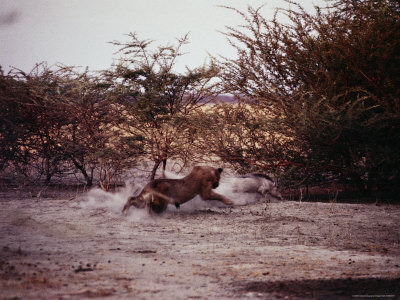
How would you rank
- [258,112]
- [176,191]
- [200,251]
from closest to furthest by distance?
1. [200,251]
2. [176,191]
3. [258,112]

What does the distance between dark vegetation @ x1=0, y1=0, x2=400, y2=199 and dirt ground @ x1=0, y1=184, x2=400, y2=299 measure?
1.33 metres

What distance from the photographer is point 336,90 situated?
902 cm

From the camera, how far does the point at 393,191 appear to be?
941 centimetres

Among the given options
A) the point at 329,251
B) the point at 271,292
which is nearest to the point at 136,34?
the point at 329,251

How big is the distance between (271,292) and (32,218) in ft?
14.3

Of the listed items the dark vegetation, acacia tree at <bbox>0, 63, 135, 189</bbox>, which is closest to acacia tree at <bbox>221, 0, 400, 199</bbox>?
the dark vegetation

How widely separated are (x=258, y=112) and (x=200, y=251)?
19.1ft

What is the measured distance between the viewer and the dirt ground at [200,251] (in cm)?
376

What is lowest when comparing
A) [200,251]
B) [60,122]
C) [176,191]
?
[200,251]

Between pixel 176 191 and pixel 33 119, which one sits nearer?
pixel 176 191

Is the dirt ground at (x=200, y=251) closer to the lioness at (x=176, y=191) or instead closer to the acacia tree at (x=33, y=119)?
the lioness at (x=176, y=191)

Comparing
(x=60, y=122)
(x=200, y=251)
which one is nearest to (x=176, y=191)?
(x=200, y=251)

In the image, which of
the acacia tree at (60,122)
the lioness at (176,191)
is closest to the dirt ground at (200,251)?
the lioness at (176,191)

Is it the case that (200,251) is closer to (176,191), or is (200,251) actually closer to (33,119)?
(176,191)
